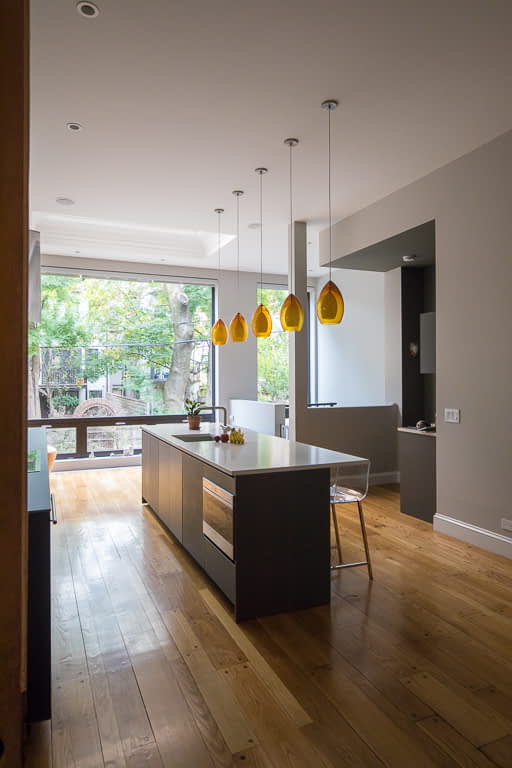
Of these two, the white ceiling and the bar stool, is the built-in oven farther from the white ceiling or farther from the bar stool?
the white ceiling

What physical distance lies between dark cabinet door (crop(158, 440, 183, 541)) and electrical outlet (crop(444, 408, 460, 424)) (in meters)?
2.14

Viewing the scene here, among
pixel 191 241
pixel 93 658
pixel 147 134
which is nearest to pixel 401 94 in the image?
pixel 147 134

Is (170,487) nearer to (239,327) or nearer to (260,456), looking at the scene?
(260,456)

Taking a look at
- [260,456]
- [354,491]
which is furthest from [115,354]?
[354,491]

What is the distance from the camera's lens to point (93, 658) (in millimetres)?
2340

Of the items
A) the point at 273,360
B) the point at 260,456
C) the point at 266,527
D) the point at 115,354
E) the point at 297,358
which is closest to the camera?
the point at 266,527

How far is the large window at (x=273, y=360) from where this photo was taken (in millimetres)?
8516

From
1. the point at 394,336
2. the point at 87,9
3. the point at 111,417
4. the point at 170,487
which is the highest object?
the point at 87,9

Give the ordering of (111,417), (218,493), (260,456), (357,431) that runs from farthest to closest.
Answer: (111,417) < (357,431) < (260,456) < (218,493)

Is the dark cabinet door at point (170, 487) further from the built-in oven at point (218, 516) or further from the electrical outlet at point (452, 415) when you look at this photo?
the electrical outlet at point (452, 415)

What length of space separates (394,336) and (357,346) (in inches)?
68.7

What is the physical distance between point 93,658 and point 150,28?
3.01 metres

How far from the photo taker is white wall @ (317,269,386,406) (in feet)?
24.3

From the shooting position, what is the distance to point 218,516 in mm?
2887
